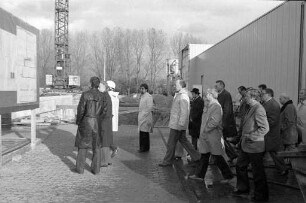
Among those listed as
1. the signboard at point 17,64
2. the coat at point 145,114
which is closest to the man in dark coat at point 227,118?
the coat at point 145,114

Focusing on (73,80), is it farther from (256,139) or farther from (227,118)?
(256,139)

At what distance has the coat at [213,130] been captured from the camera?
268 inches

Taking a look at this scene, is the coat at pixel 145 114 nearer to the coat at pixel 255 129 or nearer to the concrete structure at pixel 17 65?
the concrete structure at pixel 17 65

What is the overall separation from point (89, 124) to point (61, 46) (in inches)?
2441

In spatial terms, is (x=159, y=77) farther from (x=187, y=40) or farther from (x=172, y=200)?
(x=172, y=200)

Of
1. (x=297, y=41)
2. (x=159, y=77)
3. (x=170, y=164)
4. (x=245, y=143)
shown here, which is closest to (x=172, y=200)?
(x=245, y=143)

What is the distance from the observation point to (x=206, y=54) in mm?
21516

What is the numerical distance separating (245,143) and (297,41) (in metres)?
A: 3.27

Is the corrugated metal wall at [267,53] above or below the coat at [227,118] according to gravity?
above

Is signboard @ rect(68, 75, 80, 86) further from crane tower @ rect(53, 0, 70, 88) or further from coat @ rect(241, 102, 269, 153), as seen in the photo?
coat @ rect(241, 102, 269, 153)

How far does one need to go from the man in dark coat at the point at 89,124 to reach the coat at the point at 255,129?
2997mm

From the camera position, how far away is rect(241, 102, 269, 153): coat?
580cm

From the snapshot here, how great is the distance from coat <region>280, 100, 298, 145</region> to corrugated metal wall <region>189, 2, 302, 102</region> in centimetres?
82

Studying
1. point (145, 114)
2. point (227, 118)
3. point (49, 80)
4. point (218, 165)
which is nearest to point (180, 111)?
point (227, 118)
